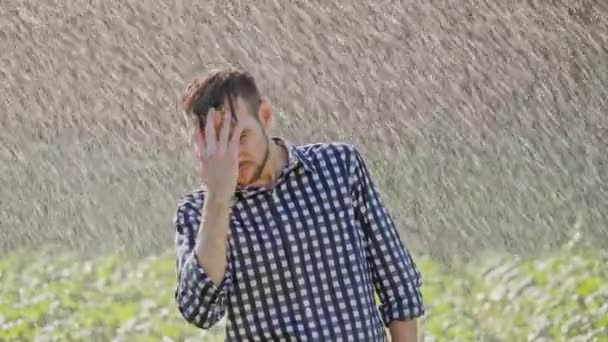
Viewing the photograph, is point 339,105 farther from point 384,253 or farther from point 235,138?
point 235,138

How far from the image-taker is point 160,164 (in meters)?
7.70

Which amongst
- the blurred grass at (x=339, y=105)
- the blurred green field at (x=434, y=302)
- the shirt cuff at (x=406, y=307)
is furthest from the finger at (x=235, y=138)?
the blurred grass at (x=339, y=105)

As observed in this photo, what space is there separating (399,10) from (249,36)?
2.58 feet

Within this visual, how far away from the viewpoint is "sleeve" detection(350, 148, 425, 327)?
2.69m

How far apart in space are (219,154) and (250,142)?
8 centimetres

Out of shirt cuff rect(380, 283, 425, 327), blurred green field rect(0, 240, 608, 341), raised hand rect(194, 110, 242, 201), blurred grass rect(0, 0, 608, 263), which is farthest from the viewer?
blurred grass rect(0, 0, 608, 263)

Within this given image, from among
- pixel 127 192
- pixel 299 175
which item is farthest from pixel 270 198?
pixel 127 192

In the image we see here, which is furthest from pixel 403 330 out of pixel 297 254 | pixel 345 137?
pixel 345 137

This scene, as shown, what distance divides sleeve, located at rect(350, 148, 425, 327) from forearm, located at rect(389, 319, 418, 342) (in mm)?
12

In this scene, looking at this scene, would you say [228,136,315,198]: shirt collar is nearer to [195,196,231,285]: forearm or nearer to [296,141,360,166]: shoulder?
[296,141,360,166]: shoulder

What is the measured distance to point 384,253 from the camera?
8.87ft

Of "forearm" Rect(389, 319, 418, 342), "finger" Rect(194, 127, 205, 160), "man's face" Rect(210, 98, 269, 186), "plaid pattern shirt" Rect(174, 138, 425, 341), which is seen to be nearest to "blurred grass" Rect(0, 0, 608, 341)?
"forearm" Rect(389, 319, 418, 342)

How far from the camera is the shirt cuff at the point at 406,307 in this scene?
2.71 meters

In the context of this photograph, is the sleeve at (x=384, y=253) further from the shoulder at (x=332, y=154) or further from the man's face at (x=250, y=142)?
the man's face at (x=250, y=142)
